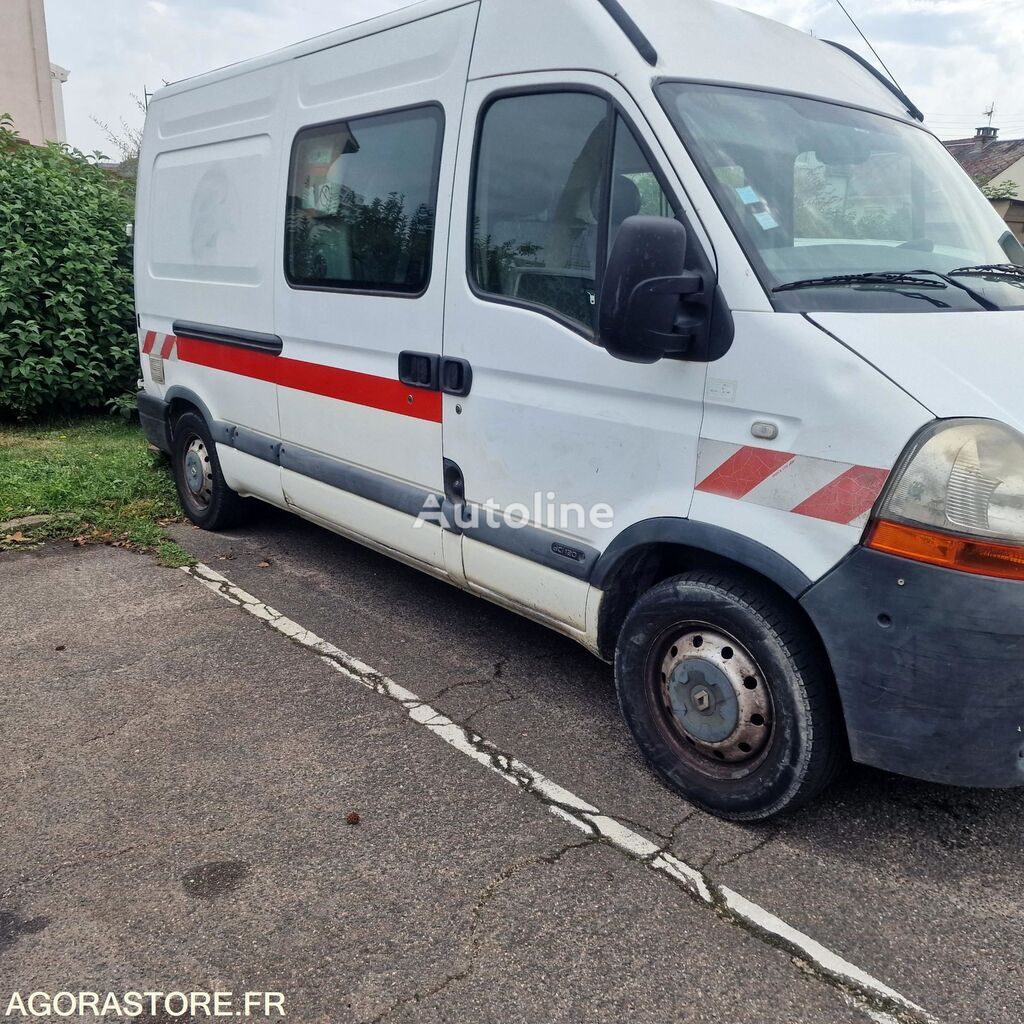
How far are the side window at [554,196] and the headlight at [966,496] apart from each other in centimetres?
106

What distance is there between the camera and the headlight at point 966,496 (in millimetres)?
2264

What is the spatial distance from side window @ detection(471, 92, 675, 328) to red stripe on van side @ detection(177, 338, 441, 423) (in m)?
0.59

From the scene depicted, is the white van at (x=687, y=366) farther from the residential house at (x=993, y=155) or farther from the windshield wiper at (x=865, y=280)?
the residential house at (x=993, y=155)

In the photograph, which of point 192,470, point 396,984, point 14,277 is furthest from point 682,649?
point 14,277

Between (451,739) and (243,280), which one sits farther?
(243,280)

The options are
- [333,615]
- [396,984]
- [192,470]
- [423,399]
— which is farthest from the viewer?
[192,470]

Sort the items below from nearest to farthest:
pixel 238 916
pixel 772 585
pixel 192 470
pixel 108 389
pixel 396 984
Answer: pixel 396 984 < pixel 238 916 < pixel 772 585 < pixel 192 470 < pixel 108 389

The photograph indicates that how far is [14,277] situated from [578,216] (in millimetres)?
6858

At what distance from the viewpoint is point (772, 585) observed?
9.00 feet

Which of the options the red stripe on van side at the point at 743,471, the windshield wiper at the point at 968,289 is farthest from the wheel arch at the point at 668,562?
the windshield wiper at the point at 968,289

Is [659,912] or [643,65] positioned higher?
[643,65]

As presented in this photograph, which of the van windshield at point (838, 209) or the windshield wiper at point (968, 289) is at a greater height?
the van windshield at point (838, 209)

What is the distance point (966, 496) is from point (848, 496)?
28 cm

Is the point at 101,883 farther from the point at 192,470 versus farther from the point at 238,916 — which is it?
the point at 192,470
